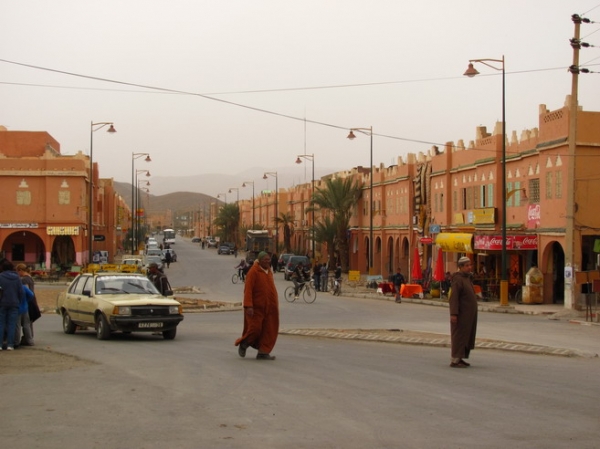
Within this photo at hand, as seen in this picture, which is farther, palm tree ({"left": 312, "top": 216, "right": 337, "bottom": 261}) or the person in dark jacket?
palm tree ({"left": 312, "top": 216, "right": 337, "bottom": 261})

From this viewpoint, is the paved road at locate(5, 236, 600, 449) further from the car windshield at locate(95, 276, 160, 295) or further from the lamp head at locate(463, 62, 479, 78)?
the lamp head at locate(463, 62, 479, 78)

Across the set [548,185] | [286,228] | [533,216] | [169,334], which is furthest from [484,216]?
[286,228]

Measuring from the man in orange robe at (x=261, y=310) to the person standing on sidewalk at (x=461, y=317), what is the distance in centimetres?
299

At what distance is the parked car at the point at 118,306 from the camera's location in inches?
722

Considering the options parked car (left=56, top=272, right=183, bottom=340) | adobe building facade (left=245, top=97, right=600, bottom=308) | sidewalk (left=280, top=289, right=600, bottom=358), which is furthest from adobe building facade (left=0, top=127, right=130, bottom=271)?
parked car (left=56, top=272, right=183, bottom=340)

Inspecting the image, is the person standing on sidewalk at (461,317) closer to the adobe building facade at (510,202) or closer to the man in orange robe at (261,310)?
the man in orange robe at (261,310)

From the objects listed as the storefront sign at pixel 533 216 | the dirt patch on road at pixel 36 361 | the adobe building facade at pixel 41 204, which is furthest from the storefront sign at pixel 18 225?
the dirt patch on road at pixel 36 361

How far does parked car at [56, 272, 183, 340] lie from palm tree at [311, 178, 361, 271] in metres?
48.9

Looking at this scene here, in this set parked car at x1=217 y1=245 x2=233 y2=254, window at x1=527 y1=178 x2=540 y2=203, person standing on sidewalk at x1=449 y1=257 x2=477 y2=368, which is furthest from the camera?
parked car at x1=217 y1=245 x2=233 y2=254

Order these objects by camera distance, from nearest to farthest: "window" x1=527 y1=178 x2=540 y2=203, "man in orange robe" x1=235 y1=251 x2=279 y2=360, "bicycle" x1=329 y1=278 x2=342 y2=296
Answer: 1. "man in orange robe" x1=235 y1=251 x2=279 y2=360
2. "window" x1=527 y1=178 x2=540 y2=203
3. "bicycle" x1=329 y1=278 x2=342 y2=296

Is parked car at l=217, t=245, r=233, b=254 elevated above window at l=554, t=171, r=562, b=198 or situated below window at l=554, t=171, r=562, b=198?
below

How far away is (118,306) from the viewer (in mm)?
18297

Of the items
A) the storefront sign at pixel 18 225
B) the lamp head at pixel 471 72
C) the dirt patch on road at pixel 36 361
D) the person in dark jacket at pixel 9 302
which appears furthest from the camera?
the storefront sign at pixel 18 225

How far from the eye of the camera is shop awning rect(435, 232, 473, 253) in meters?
38.8
